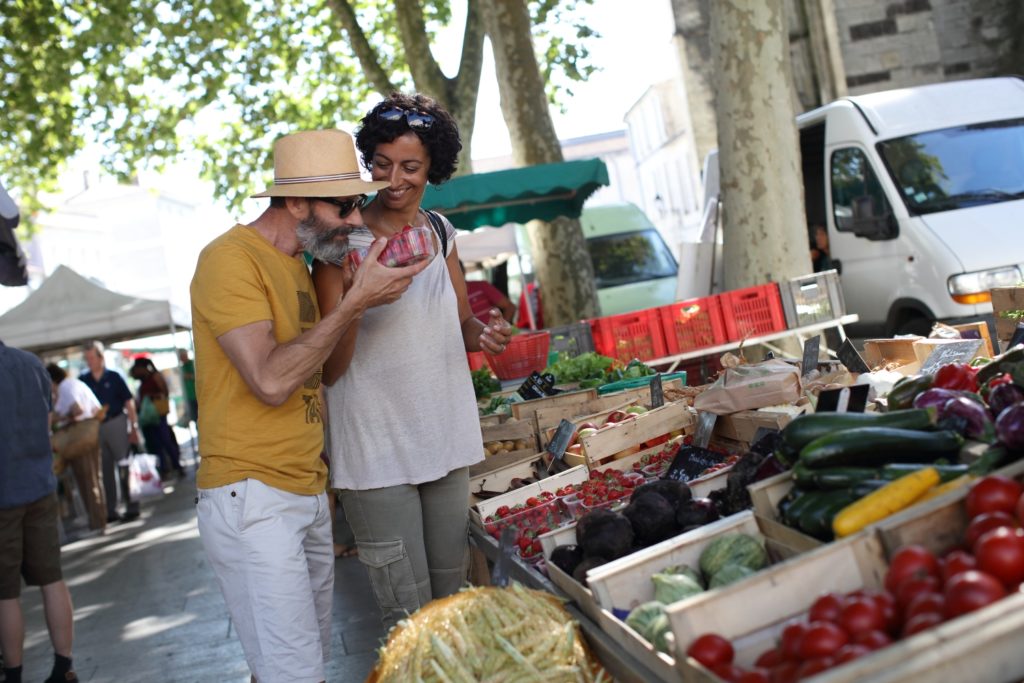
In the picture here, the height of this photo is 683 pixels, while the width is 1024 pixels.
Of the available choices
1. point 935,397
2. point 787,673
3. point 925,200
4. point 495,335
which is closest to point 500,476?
point 495,335

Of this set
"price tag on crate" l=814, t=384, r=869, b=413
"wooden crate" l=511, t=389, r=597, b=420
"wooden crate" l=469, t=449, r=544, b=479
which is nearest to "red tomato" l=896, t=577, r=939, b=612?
"price tag on crate" l=814, t=384, r=869, b=413

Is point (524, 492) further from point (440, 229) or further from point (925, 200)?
point (925, 200)

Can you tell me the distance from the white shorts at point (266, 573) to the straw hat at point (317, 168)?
0.91 meters

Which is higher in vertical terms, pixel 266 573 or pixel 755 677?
pixel 266 573

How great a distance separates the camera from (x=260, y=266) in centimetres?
324

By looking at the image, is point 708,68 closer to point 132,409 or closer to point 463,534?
point 132,409

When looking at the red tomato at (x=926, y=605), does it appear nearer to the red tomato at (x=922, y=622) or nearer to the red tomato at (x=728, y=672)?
the red tomato at (x=922, y=622)

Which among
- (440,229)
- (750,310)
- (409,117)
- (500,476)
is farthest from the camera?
(750,310)

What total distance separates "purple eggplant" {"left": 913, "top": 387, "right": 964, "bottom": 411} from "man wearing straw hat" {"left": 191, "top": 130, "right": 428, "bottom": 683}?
1557 mm

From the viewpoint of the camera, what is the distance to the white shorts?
3.27 metres

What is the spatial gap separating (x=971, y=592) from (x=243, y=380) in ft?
6.86

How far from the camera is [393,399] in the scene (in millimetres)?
3533

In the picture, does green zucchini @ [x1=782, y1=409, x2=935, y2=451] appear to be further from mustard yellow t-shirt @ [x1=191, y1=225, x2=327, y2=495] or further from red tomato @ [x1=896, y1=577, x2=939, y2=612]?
mustard yellow t-shirt @ [x1=191, y1=225, x2=327, y2=495]

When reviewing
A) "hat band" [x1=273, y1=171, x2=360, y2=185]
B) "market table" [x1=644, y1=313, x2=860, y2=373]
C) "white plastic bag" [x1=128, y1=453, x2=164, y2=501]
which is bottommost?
"white plastic bag" [x1=128, y1=453, x2=164, y2=501]
